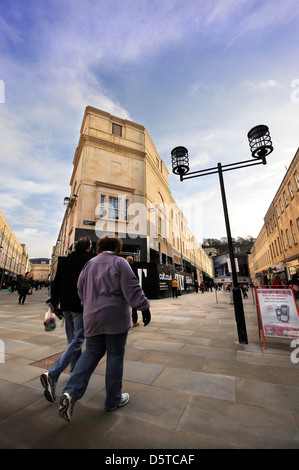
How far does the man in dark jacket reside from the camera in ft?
7.69

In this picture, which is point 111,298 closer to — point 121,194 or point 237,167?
point 237,167

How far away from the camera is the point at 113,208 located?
17375 millimetres

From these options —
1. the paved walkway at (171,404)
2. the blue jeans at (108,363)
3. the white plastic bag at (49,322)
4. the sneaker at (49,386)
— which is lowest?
the paved walkway at (171,404)

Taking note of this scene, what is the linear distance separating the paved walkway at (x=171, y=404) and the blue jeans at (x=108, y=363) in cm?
18

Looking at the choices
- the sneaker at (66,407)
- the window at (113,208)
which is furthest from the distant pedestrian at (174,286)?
the sneaker at (66,407)

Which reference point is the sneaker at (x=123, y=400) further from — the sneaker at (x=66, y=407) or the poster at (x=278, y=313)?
the poster at (x=278, y=313)

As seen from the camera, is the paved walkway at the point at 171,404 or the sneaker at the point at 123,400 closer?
the paved walkway at the point at 171,404

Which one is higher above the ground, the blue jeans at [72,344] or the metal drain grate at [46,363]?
the blue jeans at [72,344]

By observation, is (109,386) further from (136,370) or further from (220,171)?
(220,171)

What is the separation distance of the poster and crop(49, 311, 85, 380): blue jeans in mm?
3776

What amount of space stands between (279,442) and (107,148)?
2012 centimetres

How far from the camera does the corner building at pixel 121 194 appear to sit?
16031 mm
